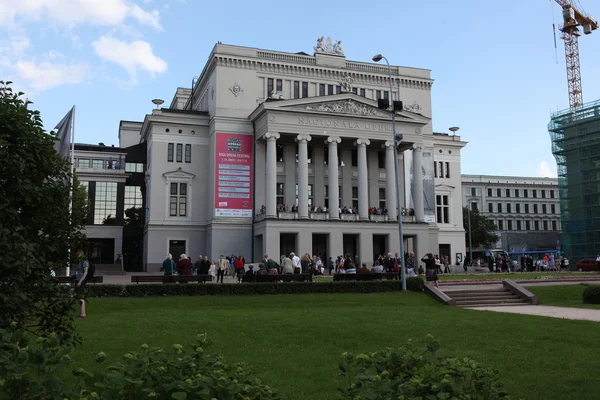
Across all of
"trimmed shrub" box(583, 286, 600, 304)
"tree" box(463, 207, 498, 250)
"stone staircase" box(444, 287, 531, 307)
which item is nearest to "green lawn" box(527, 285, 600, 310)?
"trimmed shrub" box(583, 286, 600, 304)

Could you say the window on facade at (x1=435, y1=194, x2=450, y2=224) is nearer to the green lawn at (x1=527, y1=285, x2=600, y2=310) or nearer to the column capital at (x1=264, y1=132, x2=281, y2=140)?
the column capital at (x1=264, y1=132, x2=281, y2=140)

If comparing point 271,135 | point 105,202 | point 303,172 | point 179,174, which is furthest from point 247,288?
point 105,202

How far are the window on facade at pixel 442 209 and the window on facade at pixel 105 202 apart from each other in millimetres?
39398

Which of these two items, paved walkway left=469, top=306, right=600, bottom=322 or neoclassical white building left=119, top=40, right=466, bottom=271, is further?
neoclassical white building left=119, top=40, right=466, bottom=271

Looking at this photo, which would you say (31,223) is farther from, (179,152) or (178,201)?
(179,152)

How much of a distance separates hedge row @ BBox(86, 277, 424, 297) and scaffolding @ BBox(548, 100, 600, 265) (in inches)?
1818

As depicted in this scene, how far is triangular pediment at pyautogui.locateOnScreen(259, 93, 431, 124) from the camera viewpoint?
54.1 meters

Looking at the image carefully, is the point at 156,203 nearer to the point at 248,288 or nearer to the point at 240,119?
the point at 240,119

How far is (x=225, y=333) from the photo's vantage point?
14.9 metres

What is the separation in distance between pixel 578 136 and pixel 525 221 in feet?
178

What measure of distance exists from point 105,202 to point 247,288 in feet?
131

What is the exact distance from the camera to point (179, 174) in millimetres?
57781

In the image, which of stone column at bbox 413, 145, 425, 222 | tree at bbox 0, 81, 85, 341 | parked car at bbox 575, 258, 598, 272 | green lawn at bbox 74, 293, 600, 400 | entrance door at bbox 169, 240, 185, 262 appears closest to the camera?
tree at bbox 0, 81, 85, 341

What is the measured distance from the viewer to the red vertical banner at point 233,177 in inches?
2157
